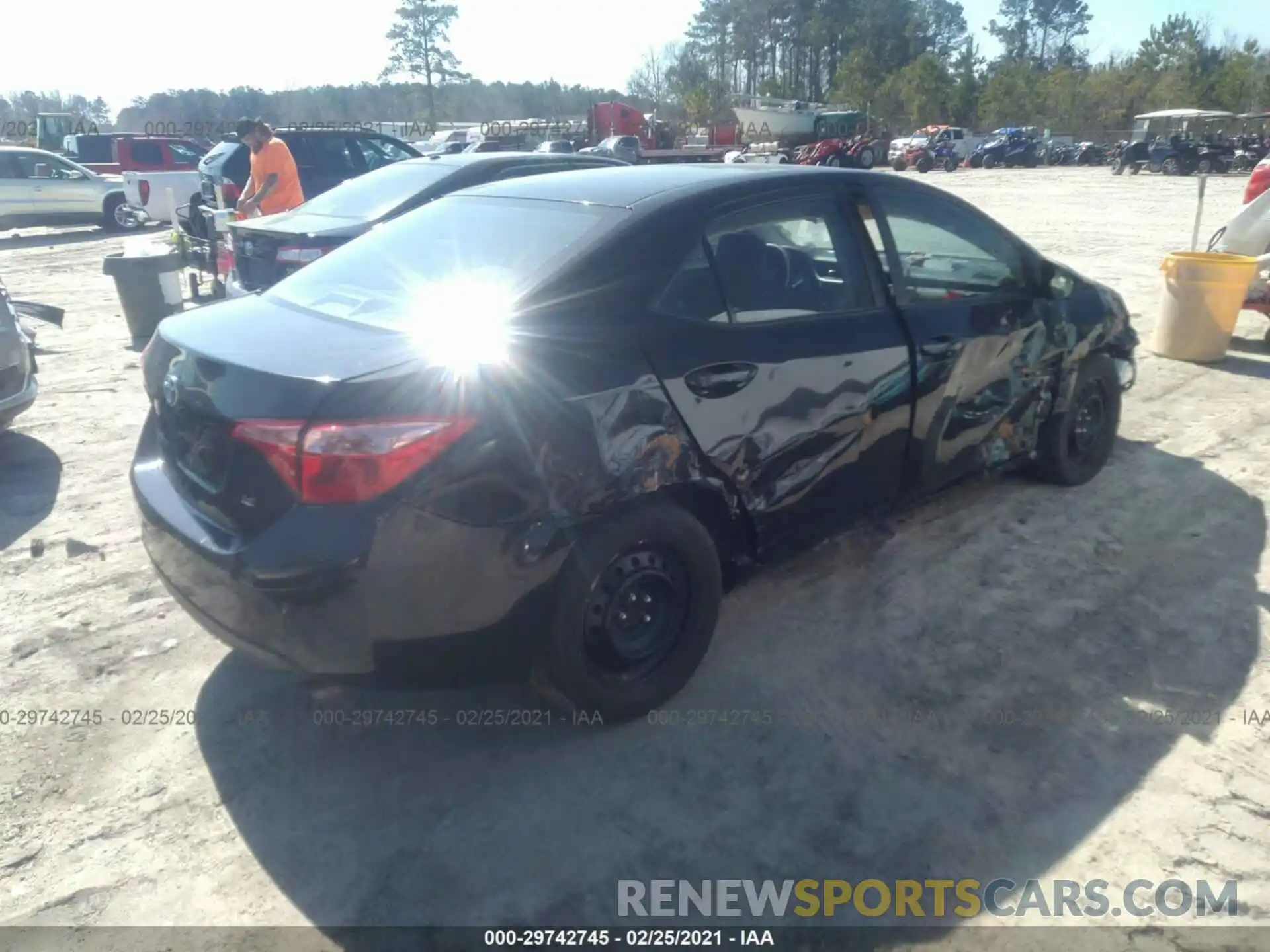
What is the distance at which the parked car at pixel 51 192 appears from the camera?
18266 millimetres

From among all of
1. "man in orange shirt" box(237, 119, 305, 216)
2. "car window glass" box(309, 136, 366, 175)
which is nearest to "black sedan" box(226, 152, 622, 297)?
"man in orange shirt" box(237, 119, 305, 216)

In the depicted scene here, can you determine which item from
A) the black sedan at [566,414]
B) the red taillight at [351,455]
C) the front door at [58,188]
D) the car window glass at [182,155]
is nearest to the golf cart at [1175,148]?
the car window glass at [182,155]

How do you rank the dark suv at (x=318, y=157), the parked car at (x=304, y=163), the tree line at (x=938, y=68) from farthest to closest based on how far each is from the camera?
the tree line at (x=938, y=68), the dark suv at (x=318, y=157), the parked car at (x=304, y=163)

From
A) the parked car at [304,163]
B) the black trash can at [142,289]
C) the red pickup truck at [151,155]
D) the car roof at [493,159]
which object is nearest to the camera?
the car roof at [493,159]

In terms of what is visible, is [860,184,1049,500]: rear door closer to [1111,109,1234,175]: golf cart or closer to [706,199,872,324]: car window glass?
[706,199,872,324]: car window glass

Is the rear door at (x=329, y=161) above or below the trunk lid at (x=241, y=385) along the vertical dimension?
above

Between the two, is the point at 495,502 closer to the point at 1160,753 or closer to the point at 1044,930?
the point at 1044,930

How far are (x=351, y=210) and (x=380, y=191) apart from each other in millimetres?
316

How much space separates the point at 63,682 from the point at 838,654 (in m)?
2.82

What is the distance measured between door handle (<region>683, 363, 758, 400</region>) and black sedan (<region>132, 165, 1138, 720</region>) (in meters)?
0.01

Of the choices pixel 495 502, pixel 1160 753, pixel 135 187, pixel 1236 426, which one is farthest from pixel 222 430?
pixel 135 187

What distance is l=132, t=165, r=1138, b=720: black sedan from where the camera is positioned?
252cm

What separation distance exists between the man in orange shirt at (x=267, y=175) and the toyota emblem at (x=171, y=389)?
7162mm

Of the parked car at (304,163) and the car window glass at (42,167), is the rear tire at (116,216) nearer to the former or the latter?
the car window glass at (42,167)
